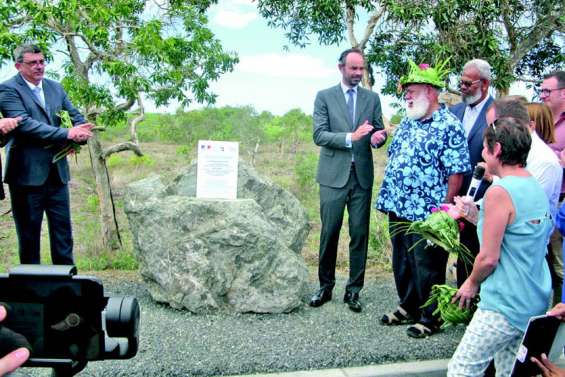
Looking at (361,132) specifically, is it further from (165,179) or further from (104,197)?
(104,197)

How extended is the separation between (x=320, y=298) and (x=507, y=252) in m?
2.69

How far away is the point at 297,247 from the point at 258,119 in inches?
472

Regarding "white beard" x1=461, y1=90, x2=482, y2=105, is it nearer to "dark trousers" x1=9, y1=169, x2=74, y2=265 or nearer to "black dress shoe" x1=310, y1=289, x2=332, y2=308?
"black dress shoe" x1=310, y1=289, x2=332, y2=308

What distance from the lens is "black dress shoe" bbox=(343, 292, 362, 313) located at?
5.23m

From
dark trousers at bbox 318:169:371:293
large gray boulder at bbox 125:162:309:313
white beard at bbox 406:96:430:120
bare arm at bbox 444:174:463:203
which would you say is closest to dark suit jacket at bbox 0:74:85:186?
large gray boulder at bbox 125:162:309:313

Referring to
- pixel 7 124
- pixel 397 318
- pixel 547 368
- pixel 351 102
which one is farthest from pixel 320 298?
pixel 7 124

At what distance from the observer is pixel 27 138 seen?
501cm

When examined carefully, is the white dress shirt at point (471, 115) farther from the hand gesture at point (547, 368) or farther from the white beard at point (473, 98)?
the hand gesture at point (547, 368)

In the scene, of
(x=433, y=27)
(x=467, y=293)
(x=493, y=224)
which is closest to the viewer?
(x=493, y=224)

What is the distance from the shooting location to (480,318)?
2.95m

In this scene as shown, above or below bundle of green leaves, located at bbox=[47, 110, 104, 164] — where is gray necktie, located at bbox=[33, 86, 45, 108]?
above

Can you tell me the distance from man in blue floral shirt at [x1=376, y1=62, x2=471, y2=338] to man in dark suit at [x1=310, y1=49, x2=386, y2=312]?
1.58 ft

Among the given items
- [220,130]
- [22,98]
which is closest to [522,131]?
[22,98]

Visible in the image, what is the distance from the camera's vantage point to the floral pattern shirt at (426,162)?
4.44 meters
